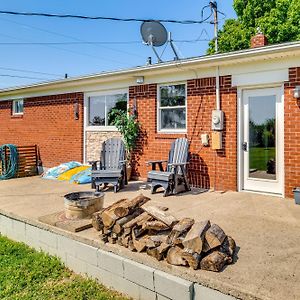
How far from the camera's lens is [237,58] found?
5.75m

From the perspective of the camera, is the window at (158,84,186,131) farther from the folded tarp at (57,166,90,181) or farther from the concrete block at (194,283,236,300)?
the concrete block at (194,283,236,300)

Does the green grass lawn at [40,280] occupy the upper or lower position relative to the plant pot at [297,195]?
lower

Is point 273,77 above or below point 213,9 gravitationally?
below

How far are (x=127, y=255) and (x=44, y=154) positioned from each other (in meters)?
7.98

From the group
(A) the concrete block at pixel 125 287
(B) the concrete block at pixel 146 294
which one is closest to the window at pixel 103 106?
(A) the concrete block at pixel 125 287

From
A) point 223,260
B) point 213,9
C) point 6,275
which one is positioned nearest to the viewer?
point 223,260

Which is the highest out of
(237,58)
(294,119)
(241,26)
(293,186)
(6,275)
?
(241,26)

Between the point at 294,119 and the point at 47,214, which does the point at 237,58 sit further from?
the point at 47,214

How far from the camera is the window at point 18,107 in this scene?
1137 cm

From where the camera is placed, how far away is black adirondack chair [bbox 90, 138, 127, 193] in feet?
21.5

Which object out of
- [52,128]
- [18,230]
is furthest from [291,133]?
[52,128]

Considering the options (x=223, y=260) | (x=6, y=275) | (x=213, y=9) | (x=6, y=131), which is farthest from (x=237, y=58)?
(x=213, y=9)

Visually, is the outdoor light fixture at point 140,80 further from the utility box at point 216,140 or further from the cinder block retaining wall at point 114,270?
the cinder block retaining wall at point 114,270

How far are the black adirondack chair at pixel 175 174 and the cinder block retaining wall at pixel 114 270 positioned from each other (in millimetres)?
2555
